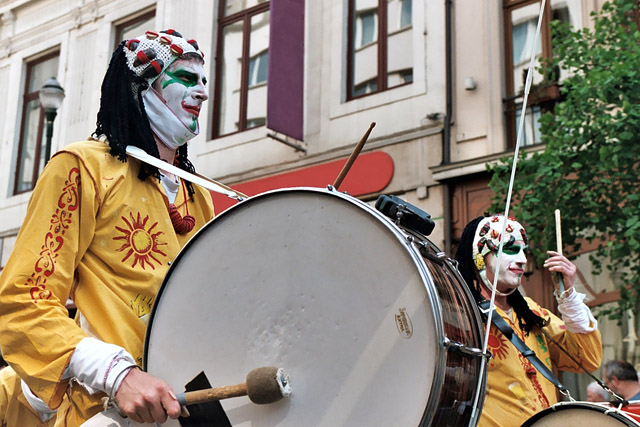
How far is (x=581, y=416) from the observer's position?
3.26m

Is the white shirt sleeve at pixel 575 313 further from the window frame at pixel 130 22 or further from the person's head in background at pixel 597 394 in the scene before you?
the window frame at pixel 130 22

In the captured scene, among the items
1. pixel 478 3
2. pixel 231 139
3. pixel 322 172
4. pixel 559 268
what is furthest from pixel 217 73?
pixel 559 268

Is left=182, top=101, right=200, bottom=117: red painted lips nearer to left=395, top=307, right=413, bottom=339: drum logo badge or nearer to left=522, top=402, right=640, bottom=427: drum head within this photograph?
left=395, top=307, right=413, bottom=339: drum logo badge

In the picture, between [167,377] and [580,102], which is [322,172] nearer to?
[580,102]

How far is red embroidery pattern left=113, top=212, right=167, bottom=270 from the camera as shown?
2.32m

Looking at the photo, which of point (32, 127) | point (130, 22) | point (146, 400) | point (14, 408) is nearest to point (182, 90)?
point (146, 400)

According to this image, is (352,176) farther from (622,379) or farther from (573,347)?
(573,347)

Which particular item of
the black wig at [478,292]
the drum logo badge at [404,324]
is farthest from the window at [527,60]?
the drum logo badge at [404,324]

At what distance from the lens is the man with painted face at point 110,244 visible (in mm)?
2068

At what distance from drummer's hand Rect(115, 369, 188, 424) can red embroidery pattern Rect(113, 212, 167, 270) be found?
400mm

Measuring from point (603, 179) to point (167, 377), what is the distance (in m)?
4.77

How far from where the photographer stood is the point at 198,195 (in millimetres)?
2727

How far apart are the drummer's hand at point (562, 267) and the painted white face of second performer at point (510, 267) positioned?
0.18 metres

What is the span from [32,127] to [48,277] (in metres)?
14.7
